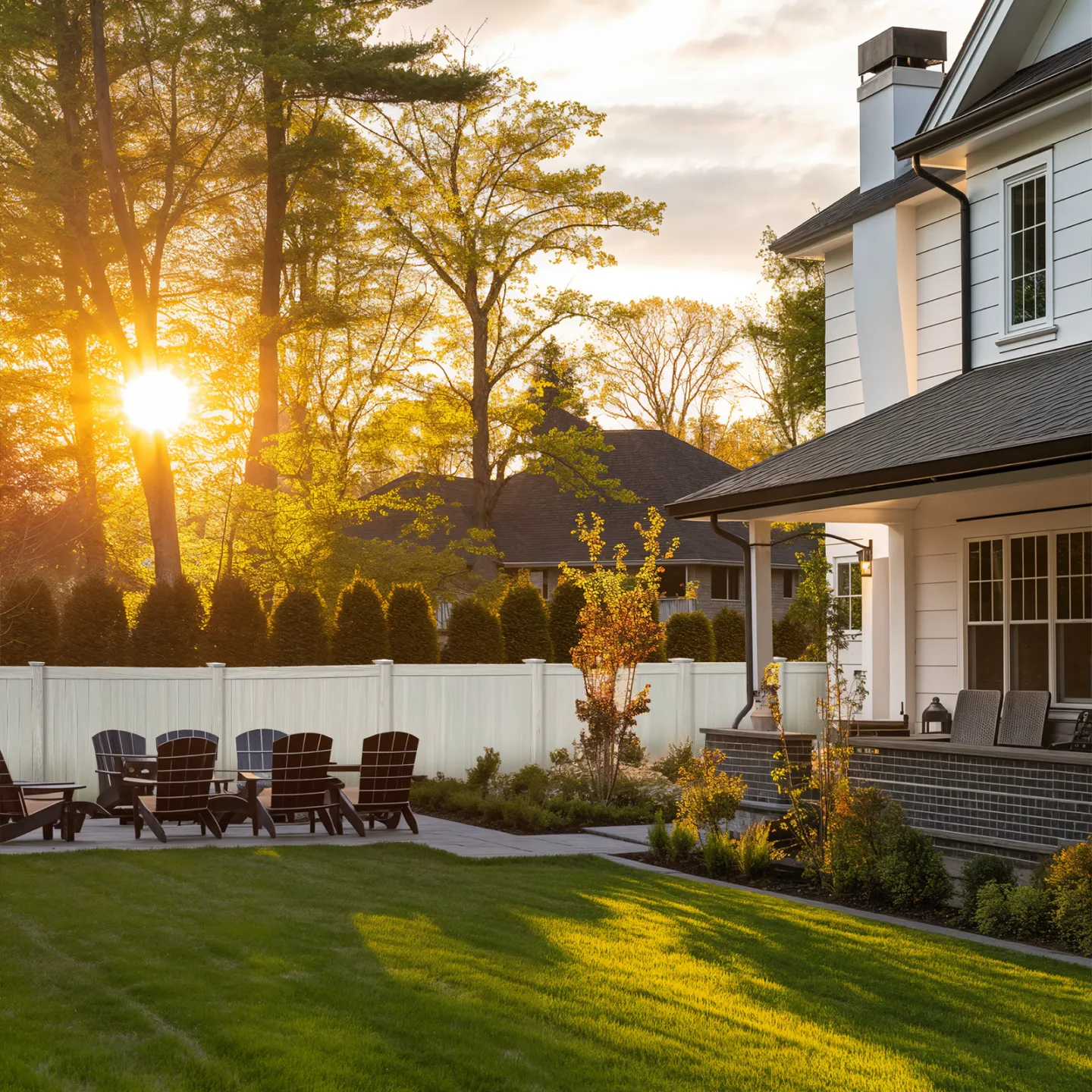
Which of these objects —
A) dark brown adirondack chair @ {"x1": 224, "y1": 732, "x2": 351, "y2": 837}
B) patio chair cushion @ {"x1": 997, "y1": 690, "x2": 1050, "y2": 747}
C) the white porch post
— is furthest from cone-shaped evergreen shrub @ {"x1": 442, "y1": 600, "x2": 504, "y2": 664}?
patio chair cushion @ {"x1": 997, "y1": 690, "x2": 1050, "y2": 747}

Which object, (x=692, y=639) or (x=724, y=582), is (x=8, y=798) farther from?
(x=724, y=582)

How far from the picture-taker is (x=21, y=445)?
2944cm

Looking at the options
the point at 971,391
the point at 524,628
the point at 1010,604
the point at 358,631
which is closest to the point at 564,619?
the point at 524,628

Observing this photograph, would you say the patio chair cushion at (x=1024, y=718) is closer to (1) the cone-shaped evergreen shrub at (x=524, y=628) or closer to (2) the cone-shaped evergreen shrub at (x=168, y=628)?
(1) the cone-shaped evergreen shrub at (x=524, y=628)

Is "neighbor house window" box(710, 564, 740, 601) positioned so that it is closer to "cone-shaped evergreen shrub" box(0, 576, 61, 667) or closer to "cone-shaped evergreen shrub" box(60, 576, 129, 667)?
"cone-shaped evergreen shrub" box(60, 576, 129, 667)

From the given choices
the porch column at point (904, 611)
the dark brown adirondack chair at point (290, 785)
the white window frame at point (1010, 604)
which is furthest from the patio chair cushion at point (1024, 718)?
the dark brown adirondack chair at point (290, 785)

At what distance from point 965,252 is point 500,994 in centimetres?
932

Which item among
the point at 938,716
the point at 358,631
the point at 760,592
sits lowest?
the point at 938,716

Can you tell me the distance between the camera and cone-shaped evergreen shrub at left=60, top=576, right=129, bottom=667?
67.9ft

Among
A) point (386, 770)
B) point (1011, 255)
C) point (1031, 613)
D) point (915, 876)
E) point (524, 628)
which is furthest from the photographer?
point (524, 628)

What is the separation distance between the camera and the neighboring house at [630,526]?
3422cm

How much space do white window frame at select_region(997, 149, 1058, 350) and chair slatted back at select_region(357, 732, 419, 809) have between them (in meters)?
6.85

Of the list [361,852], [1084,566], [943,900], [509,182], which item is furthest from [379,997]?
[509,182]

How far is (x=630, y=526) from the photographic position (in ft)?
113
